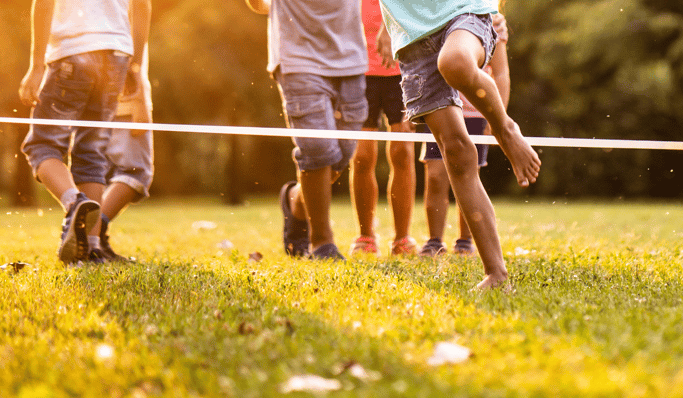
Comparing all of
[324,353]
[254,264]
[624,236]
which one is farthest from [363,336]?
[624,236]

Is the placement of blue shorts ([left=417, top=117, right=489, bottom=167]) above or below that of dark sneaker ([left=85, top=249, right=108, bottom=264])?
above

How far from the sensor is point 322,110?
386 cm

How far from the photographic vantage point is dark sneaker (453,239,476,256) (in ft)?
13.8

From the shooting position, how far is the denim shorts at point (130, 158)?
4.15 m

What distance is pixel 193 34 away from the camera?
14.2 meters

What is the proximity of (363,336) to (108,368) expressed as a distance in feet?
2.36

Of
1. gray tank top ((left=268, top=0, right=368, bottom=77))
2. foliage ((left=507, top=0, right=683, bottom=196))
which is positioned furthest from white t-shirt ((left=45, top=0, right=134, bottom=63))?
foliage ((left=507, top=0, right=683, bottom=196))

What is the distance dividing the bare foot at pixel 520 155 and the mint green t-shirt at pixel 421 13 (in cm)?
52

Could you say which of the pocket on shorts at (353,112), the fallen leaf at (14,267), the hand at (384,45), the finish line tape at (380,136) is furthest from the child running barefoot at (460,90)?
the fallen leaf at (14,267)

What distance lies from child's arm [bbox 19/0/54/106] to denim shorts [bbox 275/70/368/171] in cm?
133

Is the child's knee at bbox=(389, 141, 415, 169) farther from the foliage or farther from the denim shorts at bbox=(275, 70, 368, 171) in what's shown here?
the foliage

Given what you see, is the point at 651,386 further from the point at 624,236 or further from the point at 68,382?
the point at 624,236

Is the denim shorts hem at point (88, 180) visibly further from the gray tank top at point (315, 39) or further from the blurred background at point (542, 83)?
the blurred background at point (542, 83)

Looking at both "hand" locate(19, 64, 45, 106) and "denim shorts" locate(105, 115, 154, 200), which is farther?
"denim shorts" locate(105, 115, 154, 200)
